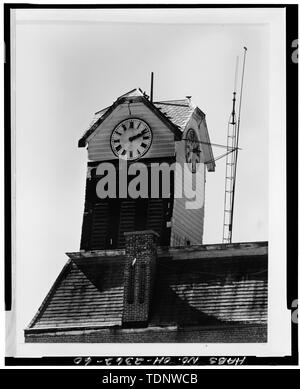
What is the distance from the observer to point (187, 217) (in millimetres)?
75125

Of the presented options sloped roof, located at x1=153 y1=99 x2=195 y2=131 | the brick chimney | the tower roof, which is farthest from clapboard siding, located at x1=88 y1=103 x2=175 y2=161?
the brick chimney

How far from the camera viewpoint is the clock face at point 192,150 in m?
74.6

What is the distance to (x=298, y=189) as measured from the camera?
72.2 meters

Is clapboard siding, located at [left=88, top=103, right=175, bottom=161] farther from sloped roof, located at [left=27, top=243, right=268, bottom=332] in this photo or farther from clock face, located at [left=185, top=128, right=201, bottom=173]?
sloped roof, located at [left=27, top=243, right=268, bottom=332]

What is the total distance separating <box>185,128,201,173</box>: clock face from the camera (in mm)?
74625

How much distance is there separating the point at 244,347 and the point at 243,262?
210cm

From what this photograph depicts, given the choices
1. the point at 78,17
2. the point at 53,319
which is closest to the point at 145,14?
the point at 78,17

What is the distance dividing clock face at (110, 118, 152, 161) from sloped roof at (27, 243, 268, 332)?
6.60 feet

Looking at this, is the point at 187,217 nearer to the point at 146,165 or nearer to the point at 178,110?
the point at 146,165

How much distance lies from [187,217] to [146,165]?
5.03 feet

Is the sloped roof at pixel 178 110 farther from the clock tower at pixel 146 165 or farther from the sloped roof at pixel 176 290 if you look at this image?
the sloped roof at pixel 176 290

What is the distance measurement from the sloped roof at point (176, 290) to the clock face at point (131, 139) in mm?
2011
